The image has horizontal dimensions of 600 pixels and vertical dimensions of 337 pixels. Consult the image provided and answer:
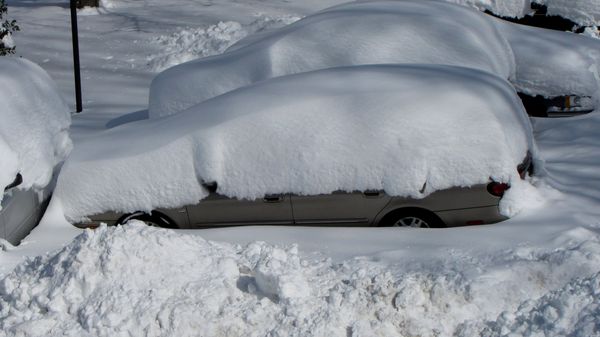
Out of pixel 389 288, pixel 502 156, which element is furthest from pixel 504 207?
pixel 389 288

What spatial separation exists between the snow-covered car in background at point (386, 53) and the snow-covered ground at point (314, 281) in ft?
9.42

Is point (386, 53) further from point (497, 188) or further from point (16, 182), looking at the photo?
point (16, 182)

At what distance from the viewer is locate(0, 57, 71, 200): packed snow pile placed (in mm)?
7188

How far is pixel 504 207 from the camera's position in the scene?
7156 millimetres

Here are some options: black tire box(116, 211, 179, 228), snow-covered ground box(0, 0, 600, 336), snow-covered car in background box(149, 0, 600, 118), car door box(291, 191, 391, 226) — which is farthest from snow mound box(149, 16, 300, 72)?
snow-covered ground box(0, 0, 600, 336)

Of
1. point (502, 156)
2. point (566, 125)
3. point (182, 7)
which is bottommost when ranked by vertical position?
point (182, 7)

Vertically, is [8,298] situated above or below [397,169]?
below

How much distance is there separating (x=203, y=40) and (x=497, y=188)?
9.08m


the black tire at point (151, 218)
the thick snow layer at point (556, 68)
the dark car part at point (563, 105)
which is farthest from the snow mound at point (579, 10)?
the black tire at point (151, 218)

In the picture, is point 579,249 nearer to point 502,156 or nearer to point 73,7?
point 502,156

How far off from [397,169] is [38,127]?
3.08 metres

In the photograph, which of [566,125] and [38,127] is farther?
[566,125]

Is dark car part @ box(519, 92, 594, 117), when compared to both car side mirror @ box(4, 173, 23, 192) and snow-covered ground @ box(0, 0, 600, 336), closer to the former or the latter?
snow-covered ground @ box(0, 0, 600, 336)

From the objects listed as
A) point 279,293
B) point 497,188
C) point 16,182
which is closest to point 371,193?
point 497,188
